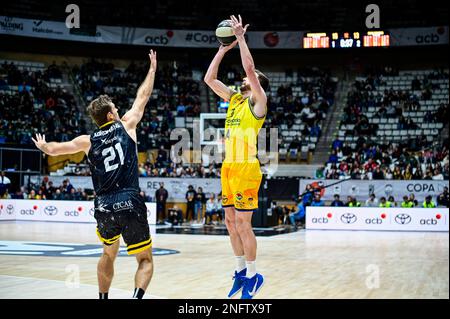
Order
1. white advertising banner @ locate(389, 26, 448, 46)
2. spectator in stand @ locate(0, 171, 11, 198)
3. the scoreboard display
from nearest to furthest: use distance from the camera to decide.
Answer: spectator in stand @ locate(0, 171, 11, 198) → the scoreboard display → white advertising banner @ locate(389, 26, 448, 46)

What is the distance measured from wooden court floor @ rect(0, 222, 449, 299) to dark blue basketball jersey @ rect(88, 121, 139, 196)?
66.9 inches

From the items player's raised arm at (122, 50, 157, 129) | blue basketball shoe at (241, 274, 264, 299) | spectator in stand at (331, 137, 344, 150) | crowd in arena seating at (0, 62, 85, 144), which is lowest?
blue basketball shoe at (241, 274, 264, 299)

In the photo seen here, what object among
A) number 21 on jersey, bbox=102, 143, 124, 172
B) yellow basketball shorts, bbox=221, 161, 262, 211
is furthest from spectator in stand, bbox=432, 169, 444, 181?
number 21 on jersey, bbox=102, 143, 124, 172

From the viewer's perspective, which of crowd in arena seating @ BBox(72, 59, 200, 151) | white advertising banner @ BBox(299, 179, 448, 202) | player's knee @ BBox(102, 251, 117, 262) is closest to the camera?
player's knee @ BBox(102, 251, 117, 262)

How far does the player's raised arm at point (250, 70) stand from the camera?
20.2ft

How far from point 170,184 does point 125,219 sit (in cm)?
1971

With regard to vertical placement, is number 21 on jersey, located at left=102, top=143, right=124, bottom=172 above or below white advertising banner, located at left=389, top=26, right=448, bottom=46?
below

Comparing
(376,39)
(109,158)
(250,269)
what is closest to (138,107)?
(109,158)

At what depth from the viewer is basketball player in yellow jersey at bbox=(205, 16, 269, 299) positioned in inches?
252

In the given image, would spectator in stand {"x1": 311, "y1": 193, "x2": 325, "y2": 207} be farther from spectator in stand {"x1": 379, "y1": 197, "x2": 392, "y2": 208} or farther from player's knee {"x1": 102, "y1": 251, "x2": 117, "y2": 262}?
player's knee {"x1": 102, "y1": 251, "x2": 117, "y2": 262}

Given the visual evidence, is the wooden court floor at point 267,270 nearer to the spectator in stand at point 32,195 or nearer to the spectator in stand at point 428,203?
the spectator in stand at point 428,203

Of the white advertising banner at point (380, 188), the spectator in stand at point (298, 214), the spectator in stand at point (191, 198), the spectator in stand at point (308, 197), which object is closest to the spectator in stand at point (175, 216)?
the spectator in stand at point (191, 198)

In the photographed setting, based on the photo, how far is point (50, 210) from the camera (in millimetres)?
22750

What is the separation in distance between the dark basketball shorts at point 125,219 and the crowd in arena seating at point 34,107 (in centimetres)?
2138
